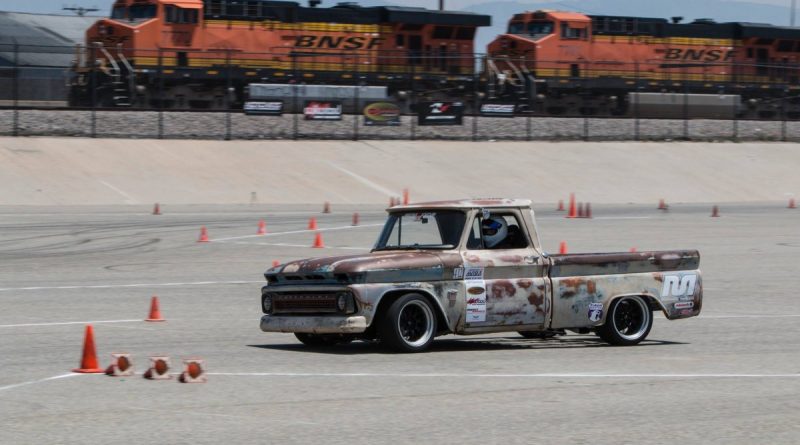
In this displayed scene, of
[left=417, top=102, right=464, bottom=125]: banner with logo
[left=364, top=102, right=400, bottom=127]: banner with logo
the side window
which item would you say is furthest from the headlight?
[left=417, top=102, right=464, bottom=125]: banner with logo

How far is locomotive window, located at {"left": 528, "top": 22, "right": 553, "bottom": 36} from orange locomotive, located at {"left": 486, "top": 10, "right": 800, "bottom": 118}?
0.05 m

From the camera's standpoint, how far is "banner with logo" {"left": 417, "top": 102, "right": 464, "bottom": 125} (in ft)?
158

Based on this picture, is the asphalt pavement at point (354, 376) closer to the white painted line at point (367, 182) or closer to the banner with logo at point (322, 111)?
the white painted line at point (367, 182)

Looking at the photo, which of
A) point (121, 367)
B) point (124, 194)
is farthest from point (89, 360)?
point (124, 194)

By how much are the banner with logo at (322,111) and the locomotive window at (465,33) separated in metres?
11.8

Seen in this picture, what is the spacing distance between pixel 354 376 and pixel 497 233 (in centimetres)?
274

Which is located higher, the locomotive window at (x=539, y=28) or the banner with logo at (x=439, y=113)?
the locomotive window at (x=539, y=28)

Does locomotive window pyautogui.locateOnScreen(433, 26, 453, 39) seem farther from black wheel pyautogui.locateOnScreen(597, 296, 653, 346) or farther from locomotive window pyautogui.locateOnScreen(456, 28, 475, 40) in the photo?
black wheel pyautogui.locateOnScreen(597, 296, 653, 346)

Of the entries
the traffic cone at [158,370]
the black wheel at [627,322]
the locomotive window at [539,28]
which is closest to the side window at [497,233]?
the black wheel at [627,322]

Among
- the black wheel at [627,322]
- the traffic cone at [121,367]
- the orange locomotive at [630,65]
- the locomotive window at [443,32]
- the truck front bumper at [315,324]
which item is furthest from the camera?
the orange locomotive at [630,65]

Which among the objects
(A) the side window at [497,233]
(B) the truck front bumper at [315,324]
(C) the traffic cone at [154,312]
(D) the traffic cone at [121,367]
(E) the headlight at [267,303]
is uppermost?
(A) the side window at [497,233]

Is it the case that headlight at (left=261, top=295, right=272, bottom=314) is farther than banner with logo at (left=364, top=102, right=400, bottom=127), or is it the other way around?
banner with logo at (left=364, top=102, right=400, bottom=127)

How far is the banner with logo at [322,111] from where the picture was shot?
154 feet

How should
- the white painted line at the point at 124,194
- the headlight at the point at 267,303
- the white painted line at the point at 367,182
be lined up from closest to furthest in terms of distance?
the headlight at the point at 267,303
the white painted line at the point at 124,194
the white painted line at the point at 367,182
